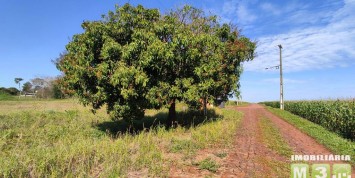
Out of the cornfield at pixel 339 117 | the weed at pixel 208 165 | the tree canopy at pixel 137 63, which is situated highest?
the tree canopy at pixel 137 63

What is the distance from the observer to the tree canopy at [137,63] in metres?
11.7

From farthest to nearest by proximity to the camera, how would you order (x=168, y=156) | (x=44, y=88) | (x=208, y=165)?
(x=44, y=88), (x=168, y=156), (x=208, y=165)

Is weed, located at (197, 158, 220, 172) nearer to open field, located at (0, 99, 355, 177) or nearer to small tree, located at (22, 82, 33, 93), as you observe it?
open field, located at (0, 99, 355, 177)

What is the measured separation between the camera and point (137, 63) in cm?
1191

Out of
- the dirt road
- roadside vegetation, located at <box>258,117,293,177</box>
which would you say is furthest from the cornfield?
roadside vegetation, located at <box>258,117,293,177</box>

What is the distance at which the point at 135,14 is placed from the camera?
520 inches

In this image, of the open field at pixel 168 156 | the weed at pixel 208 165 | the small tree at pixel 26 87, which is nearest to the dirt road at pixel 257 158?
the open field at pixel 168 156

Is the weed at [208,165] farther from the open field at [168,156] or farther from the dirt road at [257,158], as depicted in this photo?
the dirt road at [257,158]

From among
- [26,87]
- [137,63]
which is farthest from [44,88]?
[137,63]

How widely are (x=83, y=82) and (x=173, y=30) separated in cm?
469

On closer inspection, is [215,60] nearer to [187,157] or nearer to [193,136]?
[193,136]

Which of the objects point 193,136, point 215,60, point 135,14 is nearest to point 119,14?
point 135,14

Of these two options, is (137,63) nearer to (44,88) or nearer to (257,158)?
(257,158)

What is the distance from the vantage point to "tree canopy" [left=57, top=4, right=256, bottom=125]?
11695 millimetres
